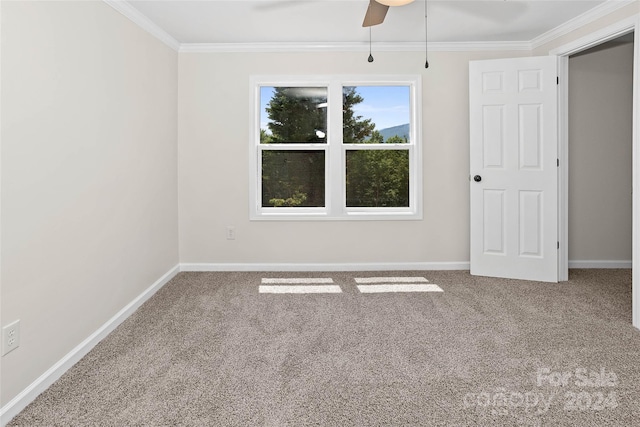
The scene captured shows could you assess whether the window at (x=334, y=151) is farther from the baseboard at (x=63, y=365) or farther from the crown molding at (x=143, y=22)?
the baseboard at (x=63, y=365)

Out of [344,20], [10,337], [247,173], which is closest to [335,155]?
[247,173]

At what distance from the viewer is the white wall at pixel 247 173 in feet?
13.5

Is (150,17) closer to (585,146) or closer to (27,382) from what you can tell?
(27,382)

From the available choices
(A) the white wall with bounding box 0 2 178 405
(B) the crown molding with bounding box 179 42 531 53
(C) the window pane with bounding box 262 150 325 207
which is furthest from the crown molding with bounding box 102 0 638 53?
(C) the window pane with bounding box 262 150 325 207

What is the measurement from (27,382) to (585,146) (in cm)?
499

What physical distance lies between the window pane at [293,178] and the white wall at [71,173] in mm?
1171

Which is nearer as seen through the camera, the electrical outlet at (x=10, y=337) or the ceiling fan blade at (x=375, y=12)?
the electrical outlet at (x=10, y=337)

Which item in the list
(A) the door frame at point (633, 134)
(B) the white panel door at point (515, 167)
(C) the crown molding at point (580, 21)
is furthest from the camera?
(B) the white panel door at point (515, 167)

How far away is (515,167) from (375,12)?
2.00 m

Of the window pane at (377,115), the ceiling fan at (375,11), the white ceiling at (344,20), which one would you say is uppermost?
the white ceiling at (344,20)

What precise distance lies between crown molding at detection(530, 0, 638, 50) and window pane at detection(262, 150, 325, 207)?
238 centimetres

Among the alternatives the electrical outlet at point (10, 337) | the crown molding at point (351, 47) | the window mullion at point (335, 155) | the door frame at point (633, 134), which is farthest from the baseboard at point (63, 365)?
the door frame at point (633, 134)

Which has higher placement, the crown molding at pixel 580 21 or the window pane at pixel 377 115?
the crown molding at pixel 580 21

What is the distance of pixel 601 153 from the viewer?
4227 mm
